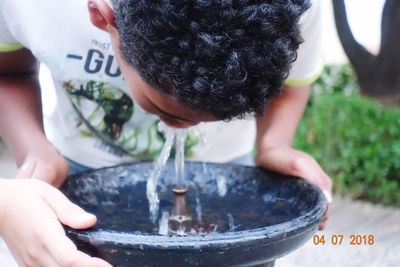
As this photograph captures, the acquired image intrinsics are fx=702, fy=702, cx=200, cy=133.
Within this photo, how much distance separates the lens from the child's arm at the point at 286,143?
3.75 feet

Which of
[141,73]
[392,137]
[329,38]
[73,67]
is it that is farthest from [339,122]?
[141,73]

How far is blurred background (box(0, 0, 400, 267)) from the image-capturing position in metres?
3.00

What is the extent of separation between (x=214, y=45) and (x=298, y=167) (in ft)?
1.42

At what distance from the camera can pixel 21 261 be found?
2.87 feet

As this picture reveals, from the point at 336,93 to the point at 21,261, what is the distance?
2736 millimetres

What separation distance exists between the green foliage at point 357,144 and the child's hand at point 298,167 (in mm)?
1959

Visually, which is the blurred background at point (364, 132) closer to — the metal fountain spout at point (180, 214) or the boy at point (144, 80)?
the boy at point (144, 80)

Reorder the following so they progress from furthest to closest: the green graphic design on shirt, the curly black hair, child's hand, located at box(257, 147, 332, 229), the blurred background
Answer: the blurred background → the green graphic design on shirt → child's hand, located at box(257, 147, 332, 229) → the curly black hair

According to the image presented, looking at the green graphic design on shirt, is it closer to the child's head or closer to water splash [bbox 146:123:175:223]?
water splash [bbox 146:123:175:223]

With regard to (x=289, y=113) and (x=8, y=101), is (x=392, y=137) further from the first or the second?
(x=8, y=101)

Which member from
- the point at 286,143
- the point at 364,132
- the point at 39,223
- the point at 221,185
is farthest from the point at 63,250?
the point at 364,132

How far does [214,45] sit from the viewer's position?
30.0 inches

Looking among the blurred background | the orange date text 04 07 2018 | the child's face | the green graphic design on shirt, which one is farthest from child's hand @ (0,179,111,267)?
the blurred background

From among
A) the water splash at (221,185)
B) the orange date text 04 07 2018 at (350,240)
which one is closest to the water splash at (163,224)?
the water splash at (221,185)
